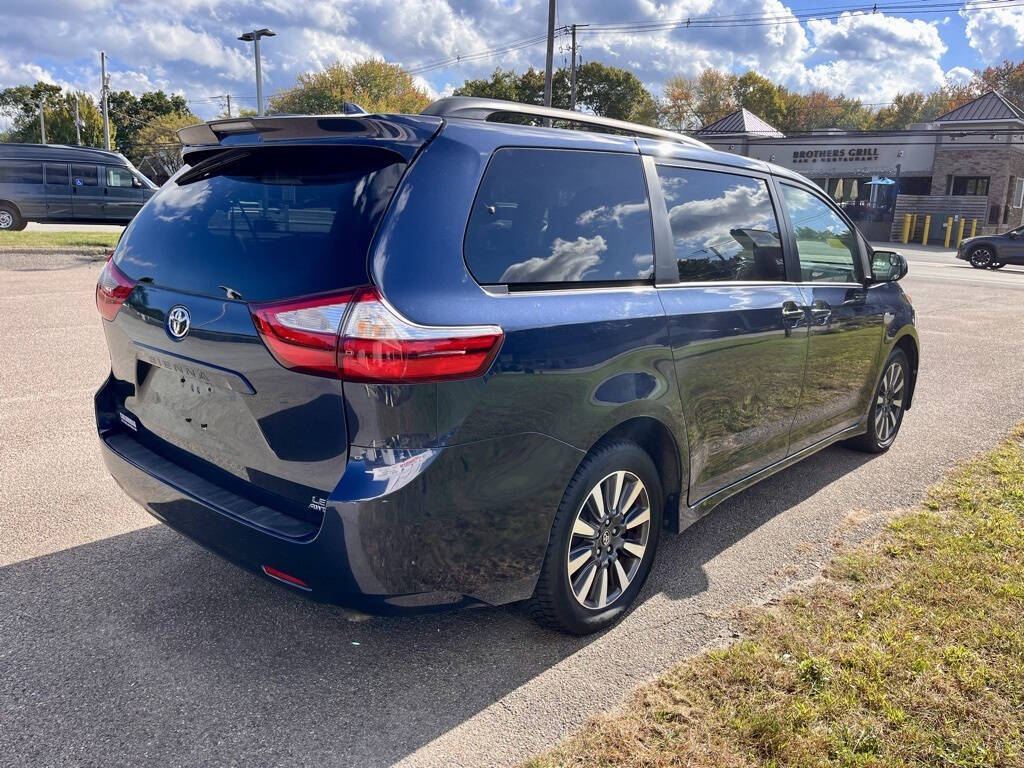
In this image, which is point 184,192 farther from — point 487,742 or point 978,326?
point 978,326

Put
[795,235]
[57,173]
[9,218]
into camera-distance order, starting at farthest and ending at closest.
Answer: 1. [57,173]
2. [9,218]
3. [795,235]

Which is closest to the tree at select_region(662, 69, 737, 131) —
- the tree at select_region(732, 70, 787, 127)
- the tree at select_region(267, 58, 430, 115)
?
the tree at select_region(732, 70, 787, 127)

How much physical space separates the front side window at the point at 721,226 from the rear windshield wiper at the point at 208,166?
1.67m

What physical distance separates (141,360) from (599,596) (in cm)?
194

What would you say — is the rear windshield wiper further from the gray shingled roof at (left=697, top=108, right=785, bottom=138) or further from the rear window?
the gray shingled roof at (left=697, top=108, right=785, bottom=138)

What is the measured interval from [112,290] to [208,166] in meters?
0.62

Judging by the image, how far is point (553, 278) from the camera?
109 inches

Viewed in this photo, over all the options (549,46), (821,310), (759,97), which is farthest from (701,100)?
(821,310)

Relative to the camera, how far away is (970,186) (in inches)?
1582

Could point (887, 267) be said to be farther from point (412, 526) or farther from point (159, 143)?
point (159, 143)

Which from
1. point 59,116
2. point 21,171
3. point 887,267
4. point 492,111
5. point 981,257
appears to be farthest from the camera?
point 59,116

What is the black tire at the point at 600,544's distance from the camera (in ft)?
9.27

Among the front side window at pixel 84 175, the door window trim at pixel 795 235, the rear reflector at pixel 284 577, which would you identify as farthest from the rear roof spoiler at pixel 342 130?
the front side window at pixel 84 175

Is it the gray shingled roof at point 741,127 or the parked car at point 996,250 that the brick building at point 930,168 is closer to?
the gray shingled roof at point 741,127
